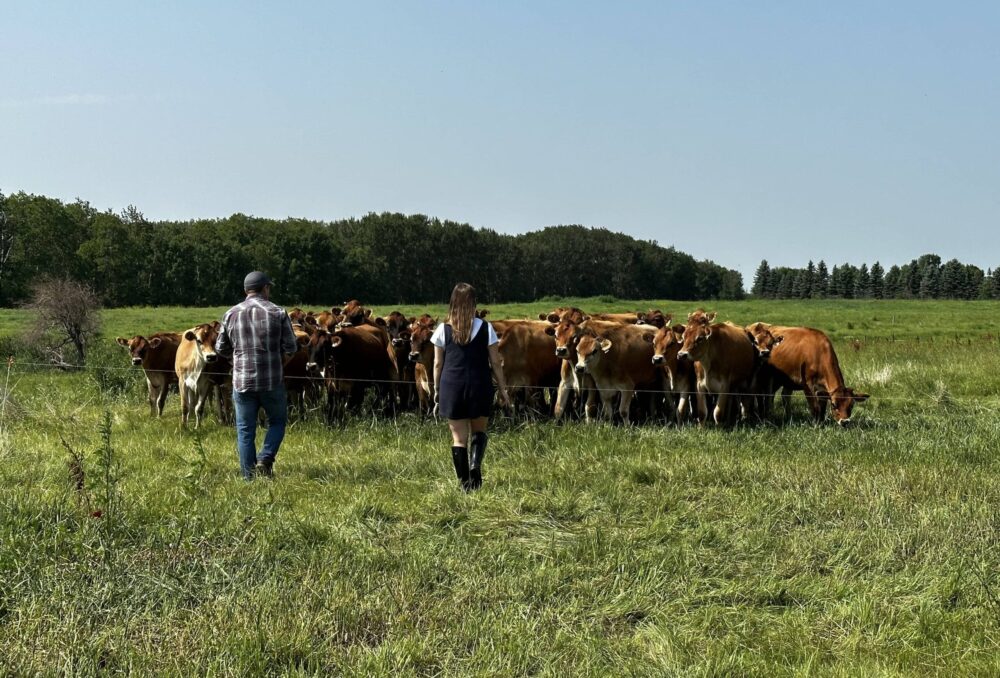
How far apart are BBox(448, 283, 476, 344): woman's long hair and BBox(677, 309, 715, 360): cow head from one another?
192 inches

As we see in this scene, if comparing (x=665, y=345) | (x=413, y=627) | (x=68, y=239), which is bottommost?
(x=413, y=627)

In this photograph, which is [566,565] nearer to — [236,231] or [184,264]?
[184,264]

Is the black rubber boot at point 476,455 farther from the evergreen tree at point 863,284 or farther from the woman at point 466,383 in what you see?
the evergreen tree at point 863,284

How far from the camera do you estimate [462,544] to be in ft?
20.8

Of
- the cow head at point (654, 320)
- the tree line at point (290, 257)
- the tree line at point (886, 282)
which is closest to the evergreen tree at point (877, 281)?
the tree line at point (886, 282)

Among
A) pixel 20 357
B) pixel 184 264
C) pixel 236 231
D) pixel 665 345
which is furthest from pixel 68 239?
pixel 665 345

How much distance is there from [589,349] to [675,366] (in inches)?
71.4

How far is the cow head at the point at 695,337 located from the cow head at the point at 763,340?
1.21 meters

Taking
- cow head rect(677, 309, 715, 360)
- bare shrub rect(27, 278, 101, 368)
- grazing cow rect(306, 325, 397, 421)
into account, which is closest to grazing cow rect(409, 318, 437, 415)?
grazing cow rect(306, 325, 397, 421)

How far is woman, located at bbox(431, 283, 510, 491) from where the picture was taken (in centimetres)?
820

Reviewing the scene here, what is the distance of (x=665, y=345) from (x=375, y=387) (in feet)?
17.2

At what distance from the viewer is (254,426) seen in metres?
8.89

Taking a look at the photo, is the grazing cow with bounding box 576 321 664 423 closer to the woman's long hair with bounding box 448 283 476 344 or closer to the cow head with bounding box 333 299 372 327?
the woman's long hair with bounding box 448 283 476 344

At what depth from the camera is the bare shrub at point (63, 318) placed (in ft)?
68.4
